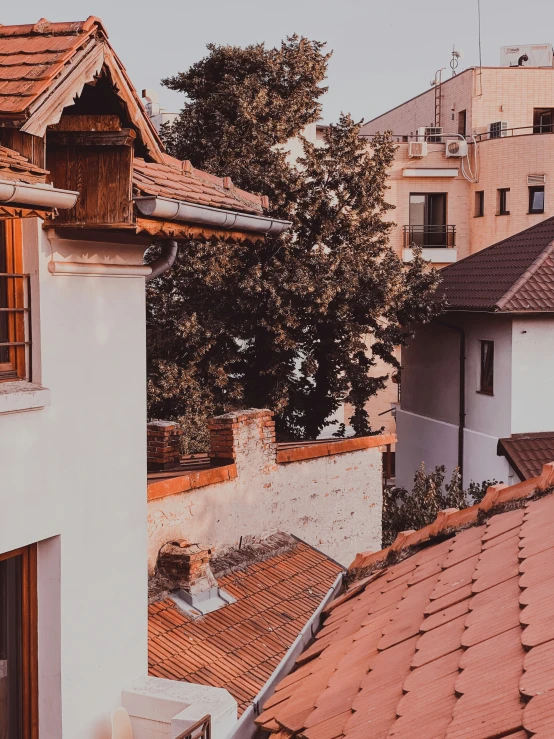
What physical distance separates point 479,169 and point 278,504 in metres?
22.8

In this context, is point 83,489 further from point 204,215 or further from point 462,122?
point 462,122

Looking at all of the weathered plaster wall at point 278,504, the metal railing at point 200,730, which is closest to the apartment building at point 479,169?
the weathered plaster wall at point 278,504

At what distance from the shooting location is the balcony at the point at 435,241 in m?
32.3

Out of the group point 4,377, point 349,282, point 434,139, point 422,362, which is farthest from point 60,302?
point 434,139

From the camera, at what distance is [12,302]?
4.44 meters

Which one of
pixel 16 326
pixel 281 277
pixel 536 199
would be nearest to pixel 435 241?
pixel 536 199

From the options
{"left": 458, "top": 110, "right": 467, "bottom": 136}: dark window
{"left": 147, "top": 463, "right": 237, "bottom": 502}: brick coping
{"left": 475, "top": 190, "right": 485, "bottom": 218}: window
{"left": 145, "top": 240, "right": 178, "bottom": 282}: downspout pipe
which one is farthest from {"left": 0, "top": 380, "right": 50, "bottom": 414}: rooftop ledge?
{"left": 458, "top": 110, "right": 467, "bottom": 136}: dark window

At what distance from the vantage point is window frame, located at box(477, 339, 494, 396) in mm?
20109

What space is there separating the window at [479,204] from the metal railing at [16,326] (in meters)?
29.3

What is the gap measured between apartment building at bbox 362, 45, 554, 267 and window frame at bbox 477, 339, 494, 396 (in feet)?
32.0

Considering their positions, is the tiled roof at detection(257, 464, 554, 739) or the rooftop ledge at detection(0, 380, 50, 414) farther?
the rooftop ledge at detection(0, 380, 50, 414)

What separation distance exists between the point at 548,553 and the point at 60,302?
8.55 ft

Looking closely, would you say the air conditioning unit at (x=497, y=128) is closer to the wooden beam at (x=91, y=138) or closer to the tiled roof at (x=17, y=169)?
the wooden beam at (x=91, y=138)

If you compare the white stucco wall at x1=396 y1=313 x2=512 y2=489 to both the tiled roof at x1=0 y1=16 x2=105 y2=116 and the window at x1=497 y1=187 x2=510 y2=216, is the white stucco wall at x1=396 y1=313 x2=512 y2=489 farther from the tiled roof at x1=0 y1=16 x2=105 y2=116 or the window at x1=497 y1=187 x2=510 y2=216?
the tiled roof at x1=0 y1=16 x2=105 y2=116
